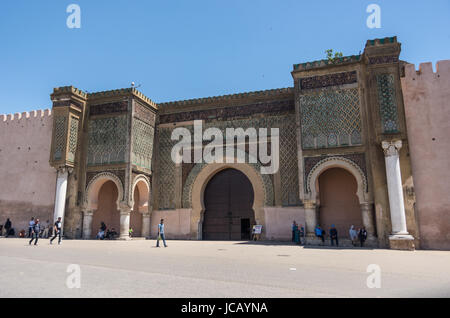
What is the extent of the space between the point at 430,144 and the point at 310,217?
14.7 ft

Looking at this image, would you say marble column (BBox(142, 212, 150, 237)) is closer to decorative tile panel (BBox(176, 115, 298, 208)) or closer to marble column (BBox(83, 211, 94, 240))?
decorative tile panel (BBox(176, 115, 298, 208))

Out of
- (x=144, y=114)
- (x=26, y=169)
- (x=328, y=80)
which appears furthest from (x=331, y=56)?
(x=26, y=169)

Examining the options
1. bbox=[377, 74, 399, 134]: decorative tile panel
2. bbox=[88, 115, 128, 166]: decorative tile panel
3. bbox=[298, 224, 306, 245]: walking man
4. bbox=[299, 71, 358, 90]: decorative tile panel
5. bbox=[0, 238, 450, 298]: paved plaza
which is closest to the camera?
bbox=[0, 238, 450, 298]: paved plaza

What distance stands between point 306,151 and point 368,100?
2.67 metres

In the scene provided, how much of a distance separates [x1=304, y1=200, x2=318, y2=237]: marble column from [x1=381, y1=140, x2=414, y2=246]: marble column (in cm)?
235

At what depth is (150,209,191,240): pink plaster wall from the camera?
14.1 metres

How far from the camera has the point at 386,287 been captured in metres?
3.91

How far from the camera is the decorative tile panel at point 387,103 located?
1084cm

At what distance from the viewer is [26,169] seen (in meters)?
16.0

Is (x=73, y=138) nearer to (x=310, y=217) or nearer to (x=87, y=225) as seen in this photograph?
(x=87, y=225)
